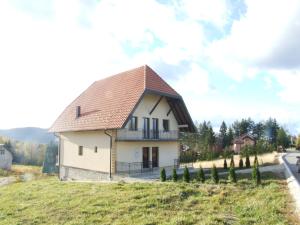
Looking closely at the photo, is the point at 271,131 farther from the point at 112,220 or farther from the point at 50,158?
the point at 112,220

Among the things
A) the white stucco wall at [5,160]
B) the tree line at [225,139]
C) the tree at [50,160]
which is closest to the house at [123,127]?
the tree line at [225,139]

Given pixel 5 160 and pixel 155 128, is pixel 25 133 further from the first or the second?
pixel 155 128

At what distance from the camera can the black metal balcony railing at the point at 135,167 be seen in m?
22.0

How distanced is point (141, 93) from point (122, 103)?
164cm

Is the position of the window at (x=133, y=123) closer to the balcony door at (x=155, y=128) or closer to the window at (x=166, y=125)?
the balcony door at (x=155, y=128)

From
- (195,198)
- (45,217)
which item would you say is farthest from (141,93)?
(45,217)

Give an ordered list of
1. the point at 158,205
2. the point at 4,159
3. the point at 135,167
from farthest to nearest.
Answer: the point at 4,159 → the point at 135,167 → the point at 158,205

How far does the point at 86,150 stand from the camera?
979 inches

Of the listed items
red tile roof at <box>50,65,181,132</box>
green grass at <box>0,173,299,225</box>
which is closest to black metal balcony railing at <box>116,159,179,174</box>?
red tile roof at <box>50,65,181,132</box>

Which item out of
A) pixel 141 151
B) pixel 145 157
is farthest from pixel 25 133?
pixel 141 151

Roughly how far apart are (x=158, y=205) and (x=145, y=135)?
12.1 meters

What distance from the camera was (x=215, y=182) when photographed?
16062 millimetres

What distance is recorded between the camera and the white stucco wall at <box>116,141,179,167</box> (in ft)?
73.4

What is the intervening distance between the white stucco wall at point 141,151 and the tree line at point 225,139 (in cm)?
386
